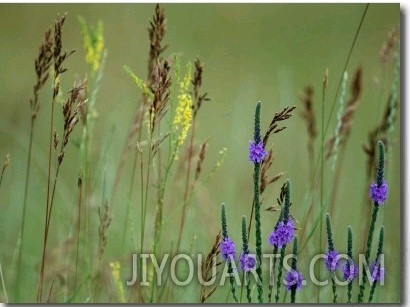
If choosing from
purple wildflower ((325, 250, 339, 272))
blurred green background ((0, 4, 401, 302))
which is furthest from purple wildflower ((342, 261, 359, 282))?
blurred green background ((0, 4, 401, 302))

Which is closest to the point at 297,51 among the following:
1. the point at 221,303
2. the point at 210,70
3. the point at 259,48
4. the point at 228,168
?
the point at 259,48

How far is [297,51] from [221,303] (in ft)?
3.24

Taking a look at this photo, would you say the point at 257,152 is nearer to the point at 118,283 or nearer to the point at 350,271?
the point at 350,271

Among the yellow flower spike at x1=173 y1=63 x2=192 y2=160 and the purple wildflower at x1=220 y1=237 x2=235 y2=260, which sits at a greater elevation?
the yellow flower spike at x1=173 y1=63 x2=192 y2=160

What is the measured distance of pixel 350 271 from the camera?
5.80 feet

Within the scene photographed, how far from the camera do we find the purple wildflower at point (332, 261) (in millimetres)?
1759

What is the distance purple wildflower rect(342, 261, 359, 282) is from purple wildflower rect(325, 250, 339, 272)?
22 mm

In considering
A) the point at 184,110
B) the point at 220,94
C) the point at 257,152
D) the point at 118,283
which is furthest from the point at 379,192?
the point at 220,94

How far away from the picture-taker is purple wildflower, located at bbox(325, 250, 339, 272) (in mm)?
1759

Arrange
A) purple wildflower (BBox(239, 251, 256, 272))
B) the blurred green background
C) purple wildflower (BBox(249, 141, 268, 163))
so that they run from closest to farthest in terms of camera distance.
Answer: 1. purple wildflower (BBox(249, 141, 268, 163))
2. purple wildflower (BBox(239, 251, 256, 272))
3. the blurred green background

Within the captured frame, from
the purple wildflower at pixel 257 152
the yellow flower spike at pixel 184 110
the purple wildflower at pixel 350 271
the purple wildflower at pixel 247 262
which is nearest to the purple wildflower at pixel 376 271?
the purple wildflower at pixel 350 271

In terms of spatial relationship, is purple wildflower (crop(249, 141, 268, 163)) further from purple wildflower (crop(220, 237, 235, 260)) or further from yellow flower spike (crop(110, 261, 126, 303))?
yellow flower spike (crop(110, 261, 126, 303))

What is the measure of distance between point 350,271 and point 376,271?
7 cm

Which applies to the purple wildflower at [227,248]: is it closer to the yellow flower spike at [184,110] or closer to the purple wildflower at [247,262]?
the purple wildflower at [247,262]
